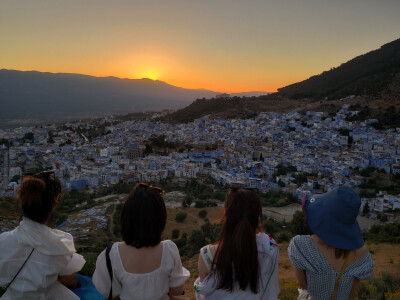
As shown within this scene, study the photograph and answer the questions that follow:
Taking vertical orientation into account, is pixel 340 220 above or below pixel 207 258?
above

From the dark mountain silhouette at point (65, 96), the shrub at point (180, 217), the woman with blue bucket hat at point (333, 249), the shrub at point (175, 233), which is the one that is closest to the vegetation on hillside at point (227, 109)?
the shrub at point (180, 217)

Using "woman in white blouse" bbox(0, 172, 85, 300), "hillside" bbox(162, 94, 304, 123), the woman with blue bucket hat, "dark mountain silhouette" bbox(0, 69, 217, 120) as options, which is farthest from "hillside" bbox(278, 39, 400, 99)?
"dark mountain silhouette" bbox(0, 69, 217, 120)

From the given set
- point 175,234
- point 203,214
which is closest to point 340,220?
point 175,234

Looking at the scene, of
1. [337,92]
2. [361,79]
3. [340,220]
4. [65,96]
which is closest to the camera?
[340,220]

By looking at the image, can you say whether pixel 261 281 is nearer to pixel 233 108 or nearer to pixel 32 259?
pixel 32 259

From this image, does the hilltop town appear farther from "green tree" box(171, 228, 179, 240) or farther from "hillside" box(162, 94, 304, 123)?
"green tree" box(171, 228, 179, 240)

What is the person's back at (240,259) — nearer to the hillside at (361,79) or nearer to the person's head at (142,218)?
the person's head at (142,218)

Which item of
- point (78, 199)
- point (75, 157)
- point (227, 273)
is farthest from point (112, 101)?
point (227, 273)
